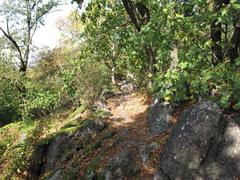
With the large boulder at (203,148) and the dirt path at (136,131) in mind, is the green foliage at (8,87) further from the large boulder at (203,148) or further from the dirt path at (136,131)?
the large boulder at (203,148)

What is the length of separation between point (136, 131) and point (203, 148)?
4.70 m

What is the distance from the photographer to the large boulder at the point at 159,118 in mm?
12086

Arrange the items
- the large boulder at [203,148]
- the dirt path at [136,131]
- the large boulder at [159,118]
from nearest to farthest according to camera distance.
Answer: the large boulder at [203,148], the dirt path at [136,131], the large boulder at [159,118]

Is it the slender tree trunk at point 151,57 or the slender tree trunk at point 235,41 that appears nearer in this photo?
the slender tree trunk at point 235,41

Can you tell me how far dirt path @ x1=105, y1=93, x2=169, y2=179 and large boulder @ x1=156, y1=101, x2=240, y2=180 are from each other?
146 centimetres

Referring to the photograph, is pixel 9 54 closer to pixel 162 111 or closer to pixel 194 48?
pixel 162 111

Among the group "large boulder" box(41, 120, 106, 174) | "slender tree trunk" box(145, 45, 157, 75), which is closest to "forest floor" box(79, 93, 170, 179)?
"large boulder" box(41, 120, 106, 174)

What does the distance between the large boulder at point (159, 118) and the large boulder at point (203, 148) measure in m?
2.81

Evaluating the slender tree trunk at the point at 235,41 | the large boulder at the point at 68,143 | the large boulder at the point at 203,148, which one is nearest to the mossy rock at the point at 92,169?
the large boulder at the point at 68,143

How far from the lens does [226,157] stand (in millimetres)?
8375

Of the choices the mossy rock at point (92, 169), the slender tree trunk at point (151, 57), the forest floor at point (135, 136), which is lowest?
the mossy rock at point (92, 169)

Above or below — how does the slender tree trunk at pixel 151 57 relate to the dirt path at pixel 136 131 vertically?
above

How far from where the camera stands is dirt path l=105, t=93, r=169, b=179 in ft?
35.2

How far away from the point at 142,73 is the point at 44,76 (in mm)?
19460
